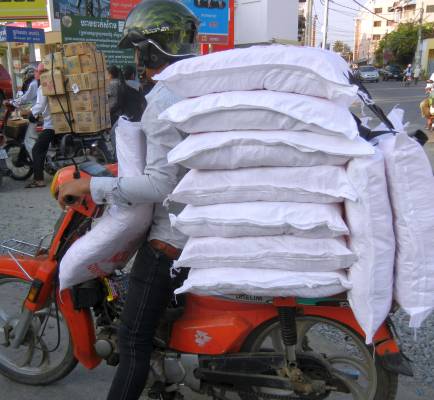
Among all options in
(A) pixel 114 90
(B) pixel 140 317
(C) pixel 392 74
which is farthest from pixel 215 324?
(C) pixel 392 74

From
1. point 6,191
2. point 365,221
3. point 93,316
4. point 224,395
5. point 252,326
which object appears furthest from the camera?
point 6,191

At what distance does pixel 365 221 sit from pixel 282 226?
272 mm

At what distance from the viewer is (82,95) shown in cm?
744

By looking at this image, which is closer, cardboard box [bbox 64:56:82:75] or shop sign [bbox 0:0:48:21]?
cardboard box [bbox 64:56:82:75]

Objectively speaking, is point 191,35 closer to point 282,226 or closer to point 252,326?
point 282,226

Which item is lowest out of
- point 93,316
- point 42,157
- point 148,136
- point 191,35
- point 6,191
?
point 6,191

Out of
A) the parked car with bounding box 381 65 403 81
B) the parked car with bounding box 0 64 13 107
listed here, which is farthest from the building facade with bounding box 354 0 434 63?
the parked car with bounding box 0 64 13 107

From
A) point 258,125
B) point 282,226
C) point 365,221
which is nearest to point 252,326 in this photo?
point 282,226

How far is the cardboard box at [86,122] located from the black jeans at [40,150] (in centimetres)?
42

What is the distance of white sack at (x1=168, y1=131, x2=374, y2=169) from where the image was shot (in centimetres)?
163

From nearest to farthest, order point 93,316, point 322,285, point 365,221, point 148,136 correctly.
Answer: point 365,221
point 322,285
point 148,136
point 93,316

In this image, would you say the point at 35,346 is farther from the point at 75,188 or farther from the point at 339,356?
the point at 339,356

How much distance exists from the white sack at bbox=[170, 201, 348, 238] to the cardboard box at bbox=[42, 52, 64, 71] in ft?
20.1

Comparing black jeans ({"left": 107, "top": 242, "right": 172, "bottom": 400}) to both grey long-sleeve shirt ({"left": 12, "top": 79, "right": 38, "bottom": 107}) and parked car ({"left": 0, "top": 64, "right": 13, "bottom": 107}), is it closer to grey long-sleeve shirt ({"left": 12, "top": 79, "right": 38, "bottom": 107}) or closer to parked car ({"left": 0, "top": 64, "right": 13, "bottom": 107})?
grey long-sleeve shirt ({"left": 12, "top": 79, "right": 38, "bottom": 107})
